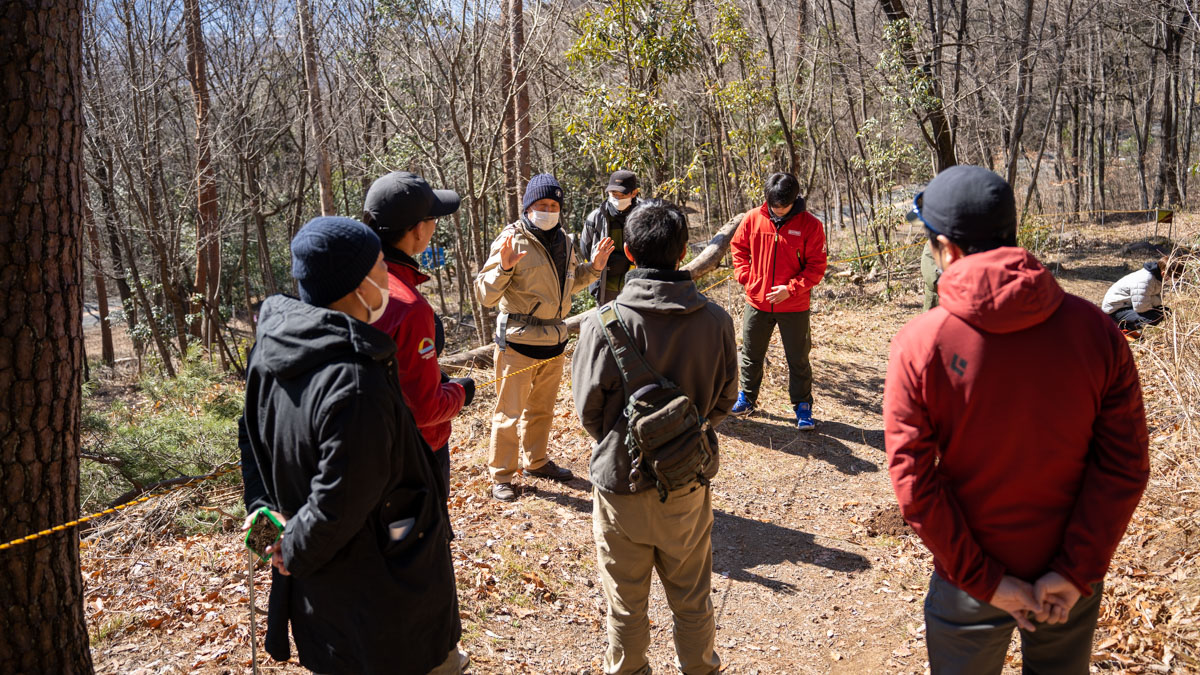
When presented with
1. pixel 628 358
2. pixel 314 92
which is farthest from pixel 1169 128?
pixel 628 358

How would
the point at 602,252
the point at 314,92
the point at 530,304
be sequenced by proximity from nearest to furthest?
1. the point at 602,252
2. the point at 530,304
3. the point at 314,92

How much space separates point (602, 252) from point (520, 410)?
1258 mm

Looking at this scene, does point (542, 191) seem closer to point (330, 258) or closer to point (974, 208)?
point (330, 258)

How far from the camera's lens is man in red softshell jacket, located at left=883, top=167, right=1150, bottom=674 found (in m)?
1.96

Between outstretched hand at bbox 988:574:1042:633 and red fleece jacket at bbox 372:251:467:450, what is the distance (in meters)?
1.98

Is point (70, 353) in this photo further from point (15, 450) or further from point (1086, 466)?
point (1086, 466)

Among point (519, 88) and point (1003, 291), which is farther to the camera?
point (519, 88)

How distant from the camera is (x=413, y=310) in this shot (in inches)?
112

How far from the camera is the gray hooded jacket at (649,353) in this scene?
2.83 m

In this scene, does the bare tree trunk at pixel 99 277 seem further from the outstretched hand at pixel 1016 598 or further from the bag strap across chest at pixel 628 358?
the outstretched hand at pixel 1016 598

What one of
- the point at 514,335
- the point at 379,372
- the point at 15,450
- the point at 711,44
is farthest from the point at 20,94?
the point at 711,44

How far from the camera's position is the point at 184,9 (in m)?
12.8

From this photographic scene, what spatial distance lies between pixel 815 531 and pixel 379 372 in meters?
3.94

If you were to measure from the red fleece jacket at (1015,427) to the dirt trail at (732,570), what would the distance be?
1971mm
